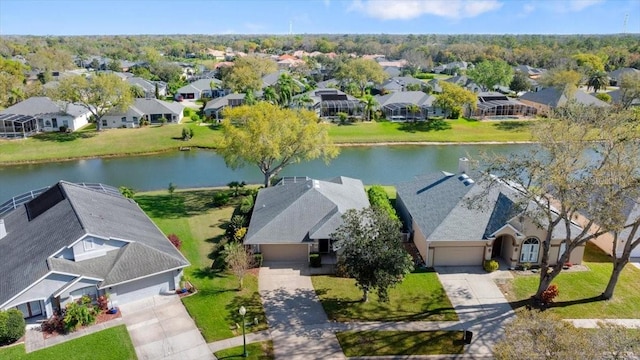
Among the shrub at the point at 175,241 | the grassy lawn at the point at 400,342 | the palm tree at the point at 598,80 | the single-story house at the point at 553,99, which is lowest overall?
the grassy lawn at the point at 400,342

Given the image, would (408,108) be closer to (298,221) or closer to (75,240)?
(298,221)

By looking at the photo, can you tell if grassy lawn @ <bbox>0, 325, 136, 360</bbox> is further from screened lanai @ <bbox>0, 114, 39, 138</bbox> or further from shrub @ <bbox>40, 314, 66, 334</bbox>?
screened lanai @ <bbox>0, 114, 39, 138</bbox>

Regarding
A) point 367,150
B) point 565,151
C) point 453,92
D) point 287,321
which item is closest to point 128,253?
point 287,321

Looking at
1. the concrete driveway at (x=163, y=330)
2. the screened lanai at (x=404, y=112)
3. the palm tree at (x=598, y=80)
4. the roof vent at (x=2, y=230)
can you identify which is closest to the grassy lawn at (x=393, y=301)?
the concrete driveway at (x=163, y=330)

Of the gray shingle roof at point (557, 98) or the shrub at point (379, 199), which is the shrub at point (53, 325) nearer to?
the shrub at point (379, 199)

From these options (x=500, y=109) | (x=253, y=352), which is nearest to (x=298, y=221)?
(x=253, y=352)
